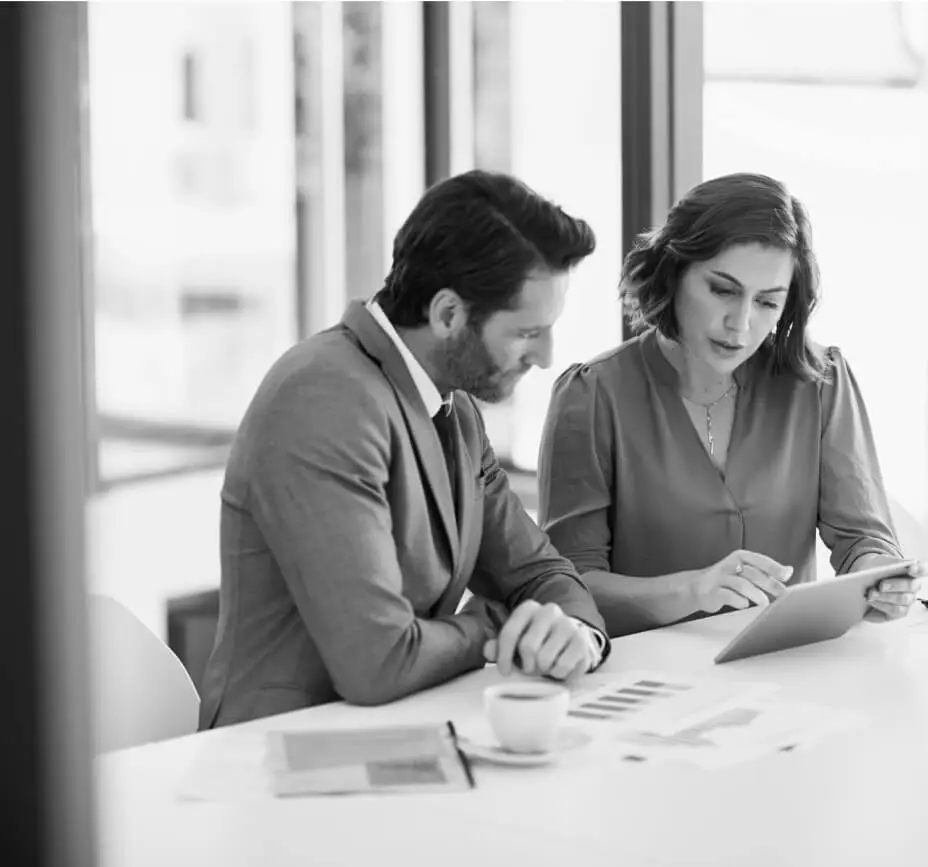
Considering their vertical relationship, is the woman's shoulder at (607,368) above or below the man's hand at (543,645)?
above

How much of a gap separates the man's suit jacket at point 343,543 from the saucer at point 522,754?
8.3 inches

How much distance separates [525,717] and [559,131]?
9.09ft

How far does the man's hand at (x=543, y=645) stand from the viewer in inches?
62.9

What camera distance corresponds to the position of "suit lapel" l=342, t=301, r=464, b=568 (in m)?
1.75

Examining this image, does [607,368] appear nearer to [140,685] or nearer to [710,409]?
[710,409]

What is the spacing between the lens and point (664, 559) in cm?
230

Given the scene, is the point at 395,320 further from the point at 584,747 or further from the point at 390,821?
the point at 390,821

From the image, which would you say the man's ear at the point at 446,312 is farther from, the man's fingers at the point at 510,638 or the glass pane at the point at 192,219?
the glass pane at the point at 192,219

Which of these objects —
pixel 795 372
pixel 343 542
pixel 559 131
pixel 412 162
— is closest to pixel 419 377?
pixel 343 542

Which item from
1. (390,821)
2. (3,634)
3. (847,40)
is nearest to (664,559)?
(390,821)

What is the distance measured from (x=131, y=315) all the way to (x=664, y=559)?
7.90 feet

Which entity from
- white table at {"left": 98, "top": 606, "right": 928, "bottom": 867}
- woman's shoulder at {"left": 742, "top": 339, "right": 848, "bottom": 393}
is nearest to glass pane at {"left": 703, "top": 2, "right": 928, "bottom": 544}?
woman's shoulder at {"left": 742, "top": 339, "right": 848, "bottom": 393}

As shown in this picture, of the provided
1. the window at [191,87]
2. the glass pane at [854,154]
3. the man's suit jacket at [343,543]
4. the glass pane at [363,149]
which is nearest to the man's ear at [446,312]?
the man's suit jacket at [343,543]

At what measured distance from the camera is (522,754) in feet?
4.30
